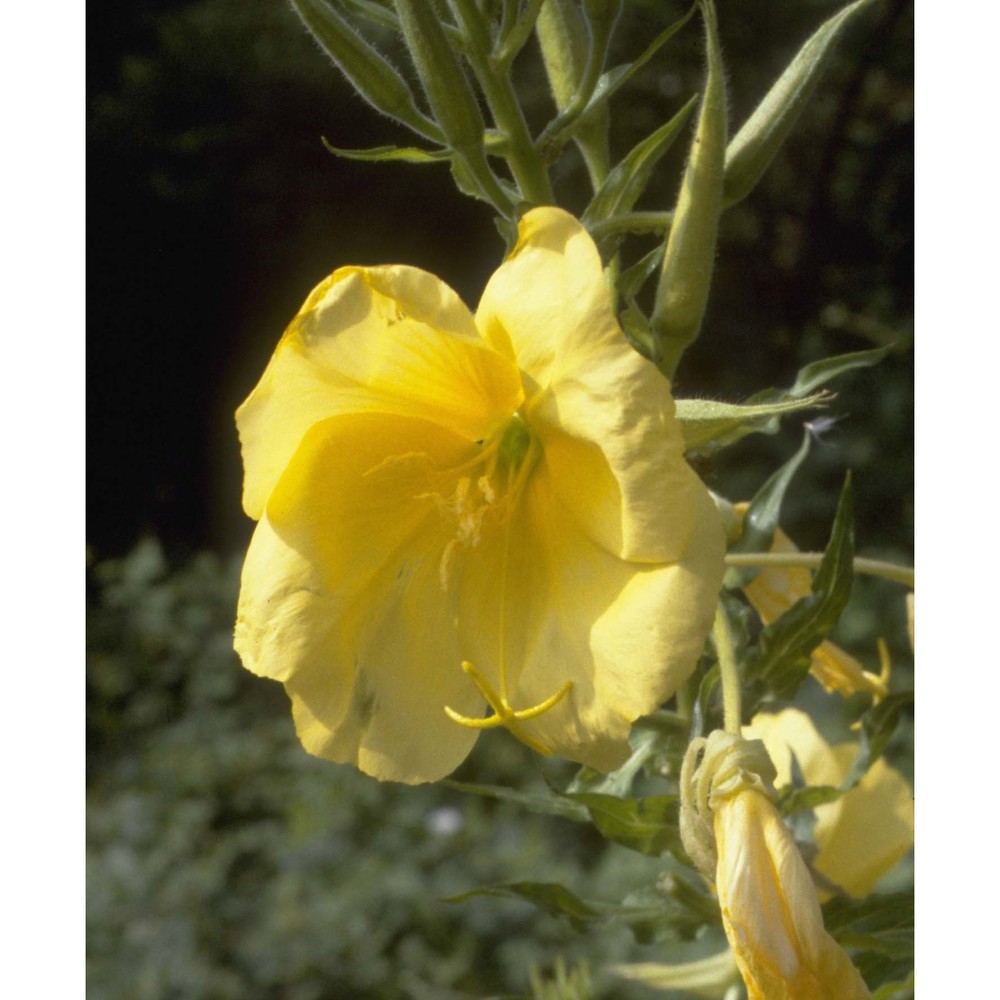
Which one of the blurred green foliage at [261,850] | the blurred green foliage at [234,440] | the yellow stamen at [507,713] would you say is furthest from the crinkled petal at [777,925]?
the blurred green foliage at [261,850]

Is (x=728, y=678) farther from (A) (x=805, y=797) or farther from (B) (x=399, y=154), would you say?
(B) (x=399, y=154)

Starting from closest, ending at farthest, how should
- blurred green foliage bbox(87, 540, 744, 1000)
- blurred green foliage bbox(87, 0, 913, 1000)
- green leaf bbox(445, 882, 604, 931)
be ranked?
green leaf bbox(445, 882, 604, 931) → blurred green foliage bbox(87, 0, 913, 1000) → blurred green foliage bbox(87, 540, 744, 1000)

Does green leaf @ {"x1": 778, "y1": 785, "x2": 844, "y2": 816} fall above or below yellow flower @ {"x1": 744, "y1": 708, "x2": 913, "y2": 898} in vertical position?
above

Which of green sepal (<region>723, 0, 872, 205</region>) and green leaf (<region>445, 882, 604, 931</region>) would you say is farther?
green leaf (<region>445, 882, 604, 931</region>)

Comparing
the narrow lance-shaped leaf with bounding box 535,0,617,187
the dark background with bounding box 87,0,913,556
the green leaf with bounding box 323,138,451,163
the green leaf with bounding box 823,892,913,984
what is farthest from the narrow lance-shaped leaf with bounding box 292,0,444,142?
the dark background with bounding box 87,0,913,556

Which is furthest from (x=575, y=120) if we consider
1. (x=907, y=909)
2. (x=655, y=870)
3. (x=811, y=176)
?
(x=655, y=870)

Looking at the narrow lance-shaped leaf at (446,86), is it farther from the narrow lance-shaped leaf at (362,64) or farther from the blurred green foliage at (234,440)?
the blurred green foliage at (234,440)

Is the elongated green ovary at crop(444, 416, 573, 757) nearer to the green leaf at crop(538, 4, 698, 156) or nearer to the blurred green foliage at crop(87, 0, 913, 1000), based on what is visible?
the green leaf at crop(538, 4, 698, 156)
